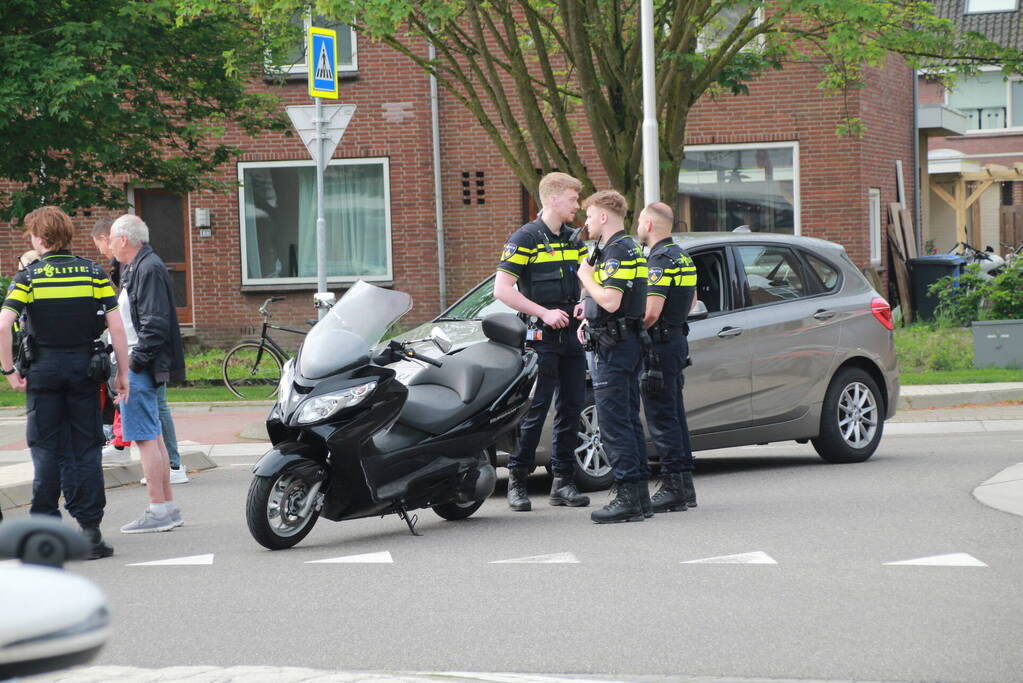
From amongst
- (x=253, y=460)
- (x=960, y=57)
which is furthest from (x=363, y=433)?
(x=960, y=57)

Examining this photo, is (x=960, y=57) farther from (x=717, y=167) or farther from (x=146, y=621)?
(x=146, y=621)

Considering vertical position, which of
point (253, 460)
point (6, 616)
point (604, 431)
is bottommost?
point (253, 460)

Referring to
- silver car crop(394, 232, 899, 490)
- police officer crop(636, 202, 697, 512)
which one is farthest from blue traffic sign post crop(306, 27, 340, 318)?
police officer crop(636, 202, 697, 512)

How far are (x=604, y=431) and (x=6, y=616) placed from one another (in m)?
6.40

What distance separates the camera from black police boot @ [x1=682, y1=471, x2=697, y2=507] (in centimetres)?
859

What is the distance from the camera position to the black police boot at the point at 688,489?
28.2ft

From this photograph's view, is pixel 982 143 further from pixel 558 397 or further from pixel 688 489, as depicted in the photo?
pixel 558 397

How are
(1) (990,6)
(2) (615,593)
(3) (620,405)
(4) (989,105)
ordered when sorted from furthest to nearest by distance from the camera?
(4) (989,105) < (1) (990,6) < (3) (620,405) < (2) (615,593)

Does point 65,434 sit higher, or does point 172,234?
point 172,234

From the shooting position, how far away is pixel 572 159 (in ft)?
56.5

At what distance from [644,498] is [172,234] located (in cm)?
1745

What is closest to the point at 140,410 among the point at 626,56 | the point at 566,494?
the point at 566,494

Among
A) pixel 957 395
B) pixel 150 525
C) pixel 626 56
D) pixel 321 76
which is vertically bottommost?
pixel 957 395

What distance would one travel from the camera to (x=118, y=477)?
11.0m
